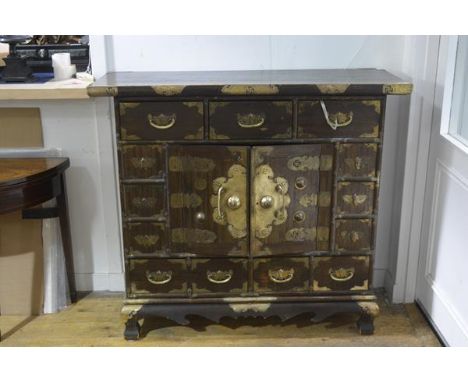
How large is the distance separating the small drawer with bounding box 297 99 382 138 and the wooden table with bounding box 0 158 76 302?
39.0 inches

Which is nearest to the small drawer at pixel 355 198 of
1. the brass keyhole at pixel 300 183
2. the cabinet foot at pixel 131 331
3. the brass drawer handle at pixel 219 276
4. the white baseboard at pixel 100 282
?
the brass keyhole at pixel 300 183

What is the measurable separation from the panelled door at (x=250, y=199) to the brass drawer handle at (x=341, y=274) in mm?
102

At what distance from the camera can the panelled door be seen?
1.98 meters

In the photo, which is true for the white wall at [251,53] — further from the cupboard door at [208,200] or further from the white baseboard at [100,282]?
the white baseboard at [100,282]

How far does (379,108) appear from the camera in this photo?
1951 millimetres

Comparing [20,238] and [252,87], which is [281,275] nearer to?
[252,87]

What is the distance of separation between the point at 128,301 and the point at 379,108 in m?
1.17

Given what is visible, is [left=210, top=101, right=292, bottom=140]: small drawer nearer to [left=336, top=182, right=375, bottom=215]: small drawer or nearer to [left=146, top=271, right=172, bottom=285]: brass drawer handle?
[left=336, top=182, right=375, bottom=215]: small drawer

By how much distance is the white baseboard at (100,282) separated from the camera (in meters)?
2.59

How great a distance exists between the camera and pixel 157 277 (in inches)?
84.6

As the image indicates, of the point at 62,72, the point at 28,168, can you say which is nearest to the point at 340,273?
the point at 28,168

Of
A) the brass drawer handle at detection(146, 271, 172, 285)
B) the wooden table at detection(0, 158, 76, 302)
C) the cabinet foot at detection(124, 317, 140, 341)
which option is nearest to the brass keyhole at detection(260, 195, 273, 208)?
the brass drawer handle at detection(146, 271, 172, 285)
